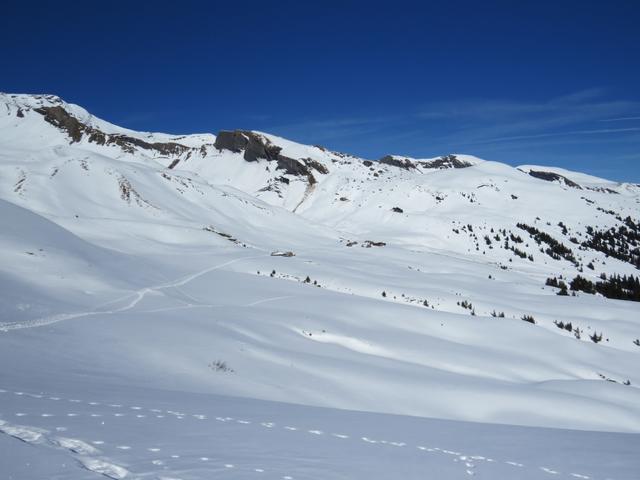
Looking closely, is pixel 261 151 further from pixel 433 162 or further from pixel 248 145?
pixel 433 162

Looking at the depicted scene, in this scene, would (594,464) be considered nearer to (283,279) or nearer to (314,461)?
(314,461)

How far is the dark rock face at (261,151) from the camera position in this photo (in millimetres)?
67188

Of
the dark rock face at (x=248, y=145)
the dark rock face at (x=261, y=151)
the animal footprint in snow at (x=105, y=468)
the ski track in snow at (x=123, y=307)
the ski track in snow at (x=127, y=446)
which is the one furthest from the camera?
the dark rock face at (x=248, y=145)

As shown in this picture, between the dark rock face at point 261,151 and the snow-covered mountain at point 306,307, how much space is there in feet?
66.8

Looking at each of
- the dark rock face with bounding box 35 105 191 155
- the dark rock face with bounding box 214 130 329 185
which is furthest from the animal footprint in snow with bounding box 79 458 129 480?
the dark rock face with bounding box 35 105 191 155

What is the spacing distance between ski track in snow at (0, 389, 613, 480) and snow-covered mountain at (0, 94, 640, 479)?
65mm

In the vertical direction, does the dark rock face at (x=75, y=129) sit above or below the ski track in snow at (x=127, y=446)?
above

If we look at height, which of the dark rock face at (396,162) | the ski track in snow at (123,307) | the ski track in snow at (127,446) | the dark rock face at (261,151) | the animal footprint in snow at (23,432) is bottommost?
the ski track in snow at (127,446)

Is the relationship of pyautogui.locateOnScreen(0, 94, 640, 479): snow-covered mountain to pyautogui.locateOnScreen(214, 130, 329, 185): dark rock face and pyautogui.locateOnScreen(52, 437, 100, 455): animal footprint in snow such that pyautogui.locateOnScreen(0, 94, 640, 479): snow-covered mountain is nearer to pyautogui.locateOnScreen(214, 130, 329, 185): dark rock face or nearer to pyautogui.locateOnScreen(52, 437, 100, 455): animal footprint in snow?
pyautogui.locateOnScreen(52, 437, 100, 455): animal footprint in snow

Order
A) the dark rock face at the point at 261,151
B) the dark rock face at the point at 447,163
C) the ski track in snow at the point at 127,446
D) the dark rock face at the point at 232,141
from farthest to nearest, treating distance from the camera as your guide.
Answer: the dark rock face at the point at 447,163 → the dark rock face at the point at 232,141 → the dark rock face at the point at 261,151 → the ski track in snow at the point at 127,446

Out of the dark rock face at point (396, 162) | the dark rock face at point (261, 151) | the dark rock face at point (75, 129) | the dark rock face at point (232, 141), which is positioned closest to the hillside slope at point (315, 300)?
the dark rock face at point (261, 151)

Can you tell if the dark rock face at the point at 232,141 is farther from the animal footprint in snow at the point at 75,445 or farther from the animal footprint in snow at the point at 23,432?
the animal footprint in snow at the point at 75,445

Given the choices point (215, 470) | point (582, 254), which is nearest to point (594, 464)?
point (215, 470)

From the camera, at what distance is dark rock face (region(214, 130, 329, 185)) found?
6719 centimetres
